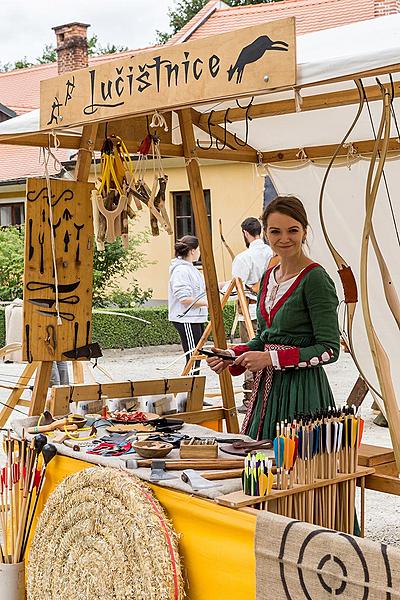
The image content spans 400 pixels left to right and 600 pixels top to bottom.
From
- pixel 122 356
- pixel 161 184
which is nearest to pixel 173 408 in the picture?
pixel 161 184

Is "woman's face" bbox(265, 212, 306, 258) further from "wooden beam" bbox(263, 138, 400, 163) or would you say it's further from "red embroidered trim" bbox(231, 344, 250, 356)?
"wooden beam" bbox(263, 138, 400, 163)

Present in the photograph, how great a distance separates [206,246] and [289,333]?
1016 mm

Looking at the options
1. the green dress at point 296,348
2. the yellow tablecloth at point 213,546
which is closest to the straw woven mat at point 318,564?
the yellow tablecloth at point 213,546

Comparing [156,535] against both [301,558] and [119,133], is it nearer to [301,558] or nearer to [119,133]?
[301,558]

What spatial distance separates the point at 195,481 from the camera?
8.85 feet

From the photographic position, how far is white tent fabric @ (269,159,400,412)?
17.1 ft

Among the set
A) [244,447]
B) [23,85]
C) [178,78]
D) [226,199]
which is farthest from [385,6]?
[244,447]

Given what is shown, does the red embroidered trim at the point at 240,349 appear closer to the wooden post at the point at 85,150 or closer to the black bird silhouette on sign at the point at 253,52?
the wooden post at the point at 85,150

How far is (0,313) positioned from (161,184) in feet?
37.0

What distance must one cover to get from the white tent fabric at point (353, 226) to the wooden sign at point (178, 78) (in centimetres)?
210

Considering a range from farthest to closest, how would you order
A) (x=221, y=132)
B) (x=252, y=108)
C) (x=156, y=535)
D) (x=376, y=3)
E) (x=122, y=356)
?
(x=376, y=3) < (x=122, y=356) < (x=221, y=132) < (x=252, y=108) < (x=156, y=535)

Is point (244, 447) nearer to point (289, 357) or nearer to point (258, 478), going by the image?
point (289, 357)

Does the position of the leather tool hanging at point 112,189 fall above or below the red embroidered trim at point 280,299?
above

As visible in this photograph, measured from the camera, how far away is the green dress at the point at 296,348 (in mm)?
3256
